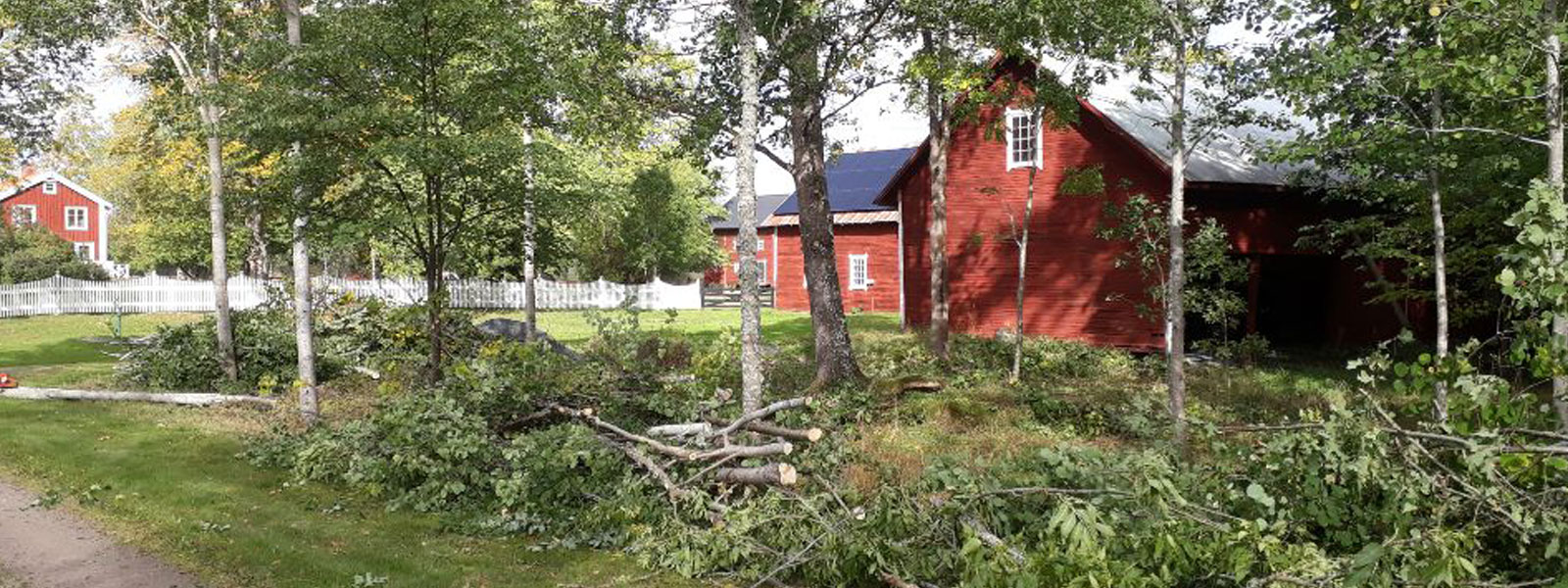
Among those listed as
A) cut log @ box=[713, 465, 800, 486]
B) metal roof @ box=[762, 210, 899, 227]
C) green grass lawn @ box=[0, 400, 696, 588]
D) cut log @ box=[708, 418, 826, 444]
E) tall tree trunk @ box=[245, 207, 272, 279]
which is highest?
metal roof @ box=[762, 210, 899, 227]

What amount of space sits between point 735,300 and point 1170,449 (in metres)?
41.6

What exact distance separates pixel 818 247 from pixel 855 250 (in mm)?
22863

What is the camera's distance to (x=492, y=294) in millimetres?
42938

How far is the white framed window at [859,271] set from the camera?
38844 millimetres

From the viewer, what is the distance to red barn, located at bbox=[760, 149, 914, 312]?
126 ft

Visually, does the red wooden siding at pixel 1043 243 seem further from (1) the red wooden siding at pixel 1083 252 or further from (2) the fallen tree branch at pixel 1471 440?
(2) the fallen tree branch at pixel 1471 440

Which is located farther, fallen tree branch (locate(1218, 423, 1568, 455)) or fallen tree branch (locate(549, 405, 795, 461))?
fallen tree branch (locate(549, 405, 795, 461))

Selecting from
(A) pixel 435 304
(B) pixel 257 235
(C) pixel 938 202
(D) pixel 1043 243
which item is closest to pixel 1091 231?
(D) pixel 1043 243

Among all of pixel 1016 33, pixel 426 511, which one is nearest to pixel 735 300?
pixel 1016 33

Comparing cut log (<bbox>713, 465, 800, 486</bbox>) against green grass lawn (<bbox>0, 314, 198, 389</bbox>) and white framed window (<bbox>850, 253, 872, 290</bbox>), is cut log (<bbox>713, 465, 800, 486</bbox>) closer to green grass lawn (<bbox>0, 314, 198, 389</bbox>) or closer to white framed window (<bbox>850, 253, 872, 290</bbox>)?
green grass lawn (<bbox>0, 314, 198, 389</bbox>)

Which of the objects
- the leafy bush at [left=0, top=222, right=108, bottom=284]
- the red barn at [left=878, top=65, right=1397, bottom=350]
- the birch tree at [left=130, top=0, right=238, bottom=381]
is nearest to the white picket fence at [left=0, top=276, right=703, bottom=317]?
the leafy bush at [left=0, top=222, right=108, bottom=284]

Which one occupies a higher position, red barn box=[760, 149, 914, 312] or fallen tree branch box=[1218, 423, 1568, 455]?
red barn box=[760, 149, 914, 312]

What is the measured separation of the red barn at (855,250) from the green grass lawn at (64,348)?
21.4 metres

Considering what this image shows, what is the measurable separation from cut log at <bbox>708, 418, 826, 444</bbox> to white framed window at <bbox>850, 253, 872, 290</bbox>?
30.2 metres
